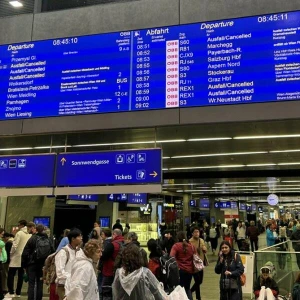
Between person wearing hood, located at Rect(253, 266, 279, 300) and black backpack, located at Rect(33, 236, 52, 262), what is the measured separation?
3913 millimetres

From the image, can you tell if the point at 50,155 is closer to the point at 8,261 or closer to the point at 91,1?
the point at 91,1

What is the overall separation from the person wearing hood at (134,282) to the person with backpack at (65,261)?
1.50 meters

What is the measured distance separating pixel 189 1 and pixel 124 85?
6.08 ft

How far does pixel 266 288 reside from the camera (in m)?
5.82

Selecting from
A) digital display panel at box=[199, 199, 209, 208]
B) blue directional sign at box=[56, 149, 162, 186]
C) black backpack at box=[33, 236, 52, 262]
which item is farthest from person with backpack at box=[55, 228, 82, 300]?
digital display panel at box=[199, 199, 209, 208]

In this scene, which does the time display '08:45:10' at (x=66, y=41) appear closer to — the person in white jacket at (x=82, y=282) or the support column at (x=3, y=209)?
the person in white jacket at (x=82, y=282)

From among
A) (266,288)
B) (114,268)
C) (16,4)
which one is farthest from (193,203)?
(114,268)

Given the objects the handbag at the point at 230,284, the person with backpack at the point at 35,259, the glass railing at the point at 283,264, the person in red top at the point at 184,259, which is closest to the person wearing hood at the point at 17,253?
the person with backpack at the point at 35,259

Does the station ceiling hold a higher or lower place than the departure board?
lower

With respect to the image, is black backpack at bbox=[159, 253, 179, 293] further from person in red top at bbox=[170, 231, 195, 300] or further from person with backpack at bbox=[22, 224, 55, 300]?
person with backpack at bbox=[22, 224, 55, 300]

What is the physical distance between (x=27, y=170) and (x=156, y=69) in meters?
2.68

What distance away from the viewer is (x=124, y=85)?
237 inches

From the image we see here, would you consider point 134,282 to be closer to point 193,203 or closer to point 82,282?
point 82,282

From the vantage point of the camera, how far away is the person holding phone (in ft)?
19.8
